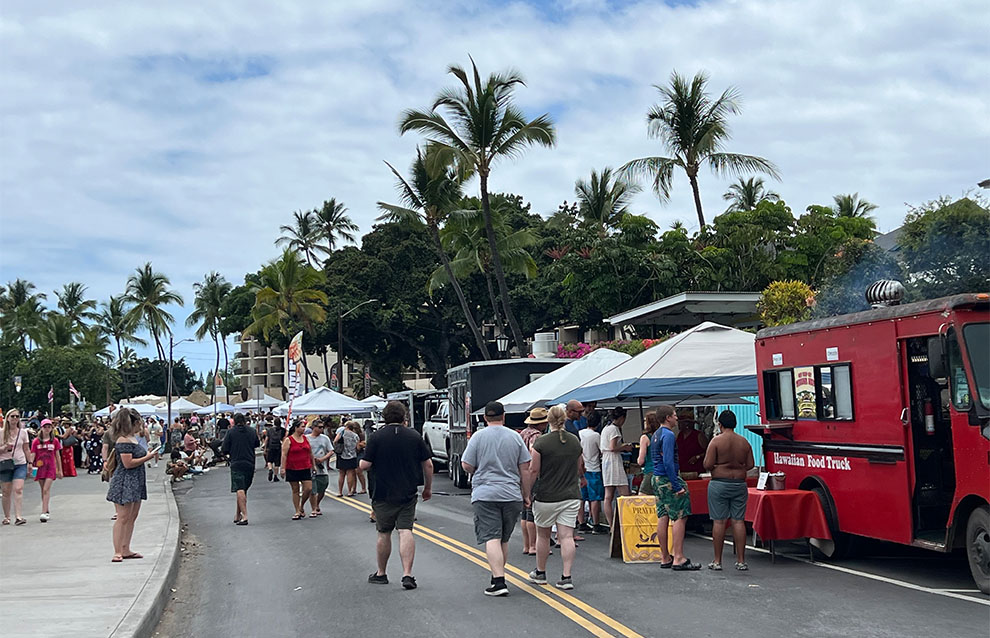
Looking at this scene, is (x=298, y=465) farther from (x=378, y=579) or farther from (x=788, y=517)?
(x=788, y=517)

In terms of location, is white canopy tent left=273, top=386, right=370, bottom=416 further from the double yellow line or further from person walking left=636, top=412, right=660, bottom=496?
person walking left=636, top=412, right=660, bottom=496

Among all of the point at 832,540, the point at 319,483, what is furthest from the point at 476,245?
the point at 832,540

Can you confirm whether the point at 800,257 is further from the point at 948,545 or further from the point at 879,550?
the point at 948,545

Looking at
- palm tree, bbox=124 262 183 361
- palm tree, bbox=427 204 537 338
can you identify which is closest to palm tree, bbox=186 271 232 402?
palm tree, bbox=124 262 183 361

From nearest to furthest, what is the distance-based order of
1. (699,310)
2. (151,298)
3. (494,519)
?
(494,519), (699,310), (151,298)

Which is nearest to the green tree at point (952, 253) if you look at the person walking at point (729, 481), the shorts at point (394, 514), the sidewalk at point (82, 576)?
the person walking at point (729, 481)

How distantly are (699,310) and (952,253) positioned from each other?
776cm

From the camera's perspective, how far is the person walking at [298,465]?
18.5 m

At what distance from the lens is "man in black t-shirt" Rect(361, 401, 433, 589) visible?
10.4 meters

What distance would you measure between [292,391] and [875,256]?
26203mm

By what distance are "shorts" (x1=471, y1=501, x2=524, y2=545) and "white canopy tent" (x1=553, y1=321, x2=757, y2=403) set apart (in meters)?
5.28

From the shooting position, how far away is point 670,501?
1148 cm

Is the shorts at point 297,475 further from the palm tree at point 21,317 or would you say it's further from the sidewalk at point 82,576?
the palm tree at point 21,317

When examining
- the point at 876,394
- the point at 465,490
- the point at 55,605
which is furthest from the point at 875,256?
the point at 55,605
